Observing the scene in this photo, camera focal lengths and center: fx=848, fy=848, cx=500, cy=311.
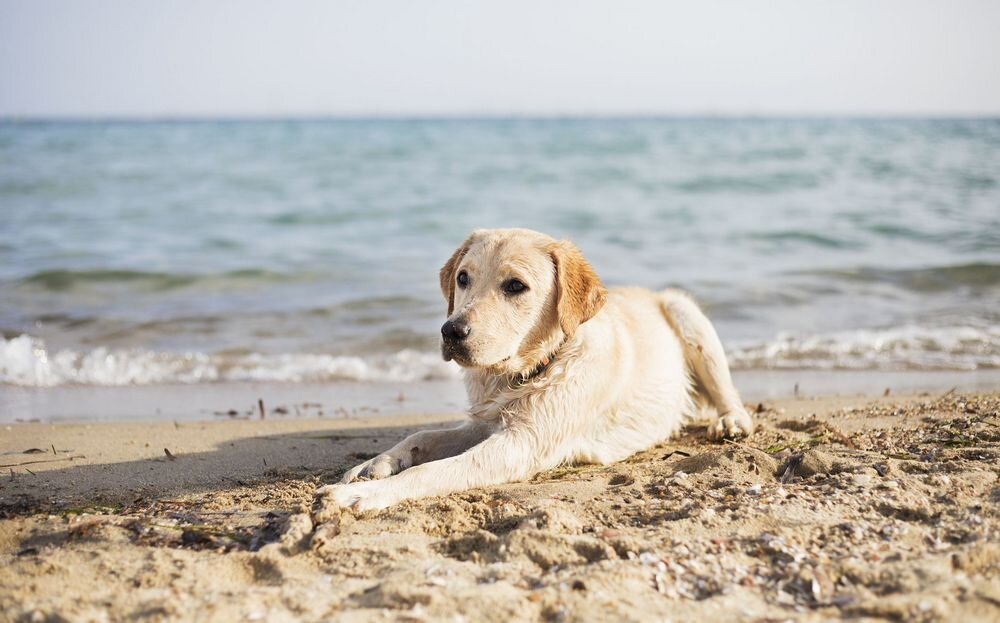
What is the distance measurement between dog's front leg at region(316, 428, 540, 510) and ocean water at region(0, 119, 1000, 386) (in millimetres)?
3557

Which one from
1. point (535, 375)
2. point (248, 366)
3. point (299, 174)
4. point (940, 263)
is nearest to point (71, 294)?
point (248, 366)

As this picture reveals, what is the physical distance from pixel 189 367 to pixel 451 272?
415 cm

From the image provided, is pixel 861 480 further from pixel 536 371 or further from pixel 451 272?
pixel 451 272

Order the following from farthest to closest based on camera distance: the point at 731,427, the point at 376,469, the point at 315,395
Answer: the point at 315,395, the point at 731,427, the point at 376,469

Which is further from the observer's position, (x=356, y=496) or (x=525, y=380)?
(x=525, y=380)

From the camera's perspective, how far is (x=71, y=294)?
11305 millimetres

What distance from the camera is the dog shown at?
4.53 m

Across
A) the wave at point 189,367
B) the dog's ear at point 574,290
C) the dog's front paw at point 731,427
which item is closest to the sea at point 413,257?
the wave at point 189,367

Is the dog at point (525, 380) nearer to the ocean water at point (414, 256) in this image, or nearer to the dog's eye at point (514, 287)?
the dog's eye at point (514, 287)

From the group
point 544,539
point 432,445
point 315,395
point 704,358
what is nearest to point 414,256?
point 315,395

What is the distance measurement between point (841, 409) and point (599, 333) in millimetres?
2444

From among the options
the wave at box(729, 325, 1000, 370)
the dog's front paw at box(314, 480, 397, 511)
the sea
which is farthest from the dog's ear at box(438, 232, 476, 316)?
the wave at box(729, 325, 1000, 370)

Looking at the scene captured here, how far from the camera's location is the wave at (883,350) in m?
8.31

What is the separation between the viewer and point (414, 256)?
46.6 ft
